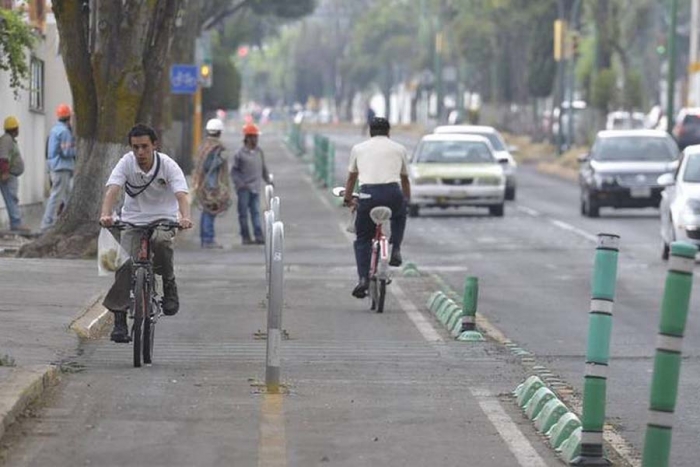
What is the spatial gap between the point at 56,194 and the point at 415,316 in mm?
11632

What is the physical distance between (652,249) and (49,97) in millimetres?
15387

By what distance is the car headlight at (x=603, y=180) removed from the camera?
36406 millimetres

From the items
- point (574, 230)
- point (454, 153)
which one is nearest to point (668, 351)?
point (574, 230)

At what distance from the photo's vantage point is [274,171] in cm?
5934

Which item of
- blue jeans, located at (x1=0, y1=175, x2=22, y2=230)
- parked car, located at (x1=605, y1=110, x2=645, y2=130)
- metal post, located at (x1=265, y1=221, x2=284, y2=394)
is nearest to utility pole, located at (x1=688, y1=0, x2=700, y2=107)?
parked car, located at (x1=605, y1=110, x2=645, y2=130)

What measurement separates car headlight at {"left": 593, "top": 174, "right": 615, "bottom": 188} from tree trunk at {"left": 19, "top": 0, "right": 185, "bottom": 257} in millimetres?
13808

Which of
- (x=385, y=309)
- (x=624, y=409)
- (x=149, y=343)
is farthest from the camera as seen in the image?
(x=385, y=309)

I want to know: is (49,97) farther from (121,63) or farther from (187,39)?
(121,63)

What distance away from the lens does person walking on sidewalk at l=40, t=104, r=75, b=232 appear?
2827cm

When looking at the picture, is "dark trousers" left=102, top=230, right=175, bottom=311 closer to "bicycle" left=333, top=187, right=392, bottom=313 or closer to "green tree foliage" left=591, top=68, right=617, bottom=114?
"bicycle" left=333, top=187, right=392, bottom=313

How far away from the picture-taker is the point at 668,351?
8.27 meters

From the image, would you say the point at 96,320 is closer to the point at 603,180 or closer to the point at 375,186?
the point at 375,186

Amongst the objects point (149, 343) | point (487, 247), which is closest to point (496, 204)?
point (487, 247)

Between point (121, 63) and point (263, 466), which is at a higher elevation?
point (121, 63)
